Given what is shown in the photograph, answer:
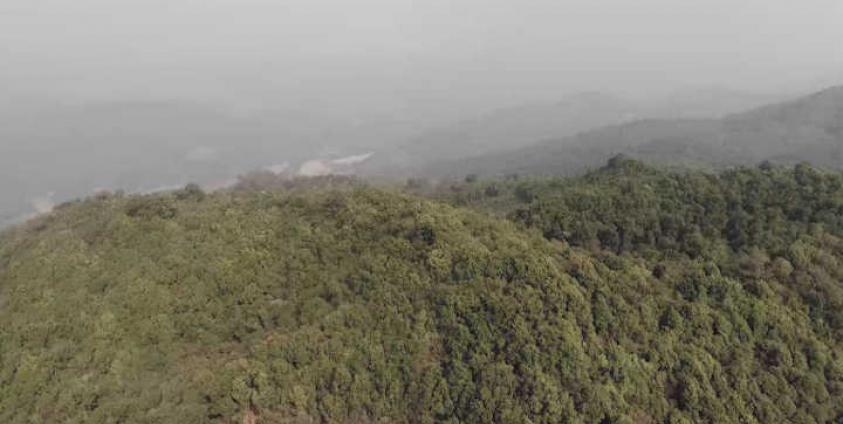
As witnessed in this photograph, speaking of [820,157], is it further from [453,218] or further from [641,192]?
[453,218]

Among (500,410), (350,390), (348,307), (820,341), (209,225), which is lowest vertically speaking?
(820,341)

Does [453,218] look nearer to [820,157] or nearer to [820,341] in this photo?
[820,341]

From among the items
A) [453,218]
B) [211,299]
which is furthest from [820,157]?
[211,299]

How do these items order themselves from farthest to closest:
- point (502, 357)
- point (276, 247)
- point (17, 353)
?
point (276, 247)
point (502, 357)
point (17, 353)

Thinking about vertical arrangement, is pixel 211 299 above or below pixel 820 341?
above

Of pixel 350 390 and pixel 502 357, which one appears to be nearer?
pixel 350 390

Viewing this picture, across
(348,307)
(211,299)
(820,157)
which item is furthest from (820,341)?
(820,157)

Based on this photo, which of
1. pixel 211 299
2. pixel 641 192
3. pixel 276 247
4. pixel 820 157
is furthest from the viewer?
pixel 820 157
